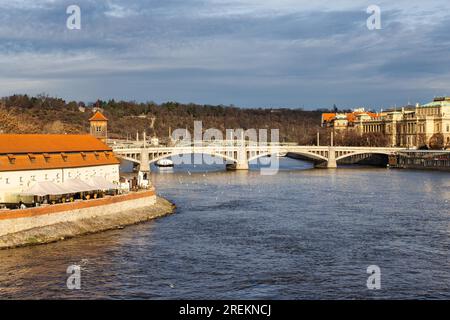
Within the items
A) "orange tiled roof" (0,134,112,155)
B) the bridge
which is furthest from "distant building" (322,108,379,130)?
"orange tiled roof" (0,134,112,155)

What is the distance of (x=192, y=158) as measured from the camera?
438ft

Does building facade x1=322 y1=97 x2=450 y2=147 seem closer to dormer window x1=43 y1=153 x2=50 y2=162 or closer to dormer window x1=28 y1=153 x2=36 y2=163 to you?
dormer window x1=43 y1=153 x2=50 y2=162

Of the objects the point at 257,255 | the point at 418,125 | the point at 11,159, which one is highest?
the point at 418,125

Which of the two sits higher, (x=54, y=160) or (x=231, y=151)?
(x=54, y=160)

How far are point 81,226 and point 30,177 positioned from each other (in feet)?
16.4

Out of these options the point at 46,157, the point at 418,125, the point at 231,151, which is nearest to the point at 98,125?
the point at 46,157

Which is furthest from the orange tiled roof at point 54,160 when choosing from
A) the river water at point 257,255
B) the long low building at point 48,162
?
the river water at point 257,255

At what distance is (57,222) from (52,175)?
6.26 metres

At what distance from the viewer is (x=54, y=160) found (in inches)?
1770

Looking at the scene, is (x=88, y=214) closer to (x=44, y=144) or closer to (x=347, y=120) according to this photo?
(x=44, y=144)

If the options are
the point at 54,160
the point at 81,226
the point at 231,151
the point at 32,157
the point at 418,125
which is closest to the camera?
the point at 81,226

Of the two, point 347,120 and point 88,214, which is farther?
point 347,120

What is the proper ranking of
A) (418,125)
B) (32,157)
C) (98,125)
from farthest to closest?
(418,125) < (98,125) < (32,157)

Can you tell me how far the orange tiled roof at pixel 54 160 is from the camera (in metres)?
41.3
